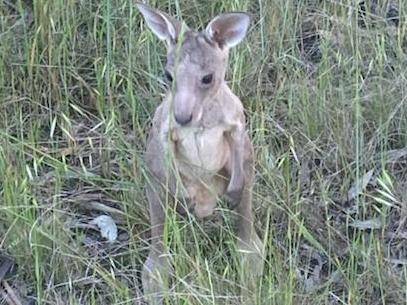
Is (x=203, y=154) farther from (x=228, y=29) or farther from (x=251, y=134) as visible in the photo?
(x=251, y=134)

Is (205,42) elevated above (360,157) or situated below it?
above

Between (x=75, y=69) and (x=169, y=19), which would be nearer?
(x=169, y=19)

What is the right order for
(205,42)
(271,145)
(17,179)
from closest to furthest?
(205,42) < (17,179) < (271,145)

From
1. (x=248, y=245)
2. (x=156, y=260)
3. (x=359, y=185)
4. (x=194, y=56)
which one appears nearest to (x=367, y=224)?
(x=359, y=185)

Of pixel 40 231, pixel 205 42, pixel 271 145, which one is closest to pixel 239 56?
pixel 271 145

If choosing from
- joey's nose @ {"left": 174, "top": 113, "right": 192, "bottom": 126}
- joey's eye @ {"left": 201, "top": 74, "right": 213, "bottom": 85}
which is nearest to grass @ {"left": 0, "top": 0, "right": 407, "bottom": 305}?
joey's nose @ {"left": 174, "top": 113, "right": 192, "bottom": 126}

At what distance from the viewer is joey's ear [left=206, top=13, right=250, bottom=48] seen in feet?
13.0

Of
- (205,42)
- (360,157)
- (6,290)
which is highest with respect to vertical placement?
(205,42)

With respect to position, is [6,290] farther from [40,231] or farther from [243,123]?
[243,123]

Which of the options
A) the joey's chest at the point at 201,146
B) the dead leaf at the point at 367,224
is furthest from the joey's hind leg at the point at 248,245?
the dead leaf at the point at 367,224

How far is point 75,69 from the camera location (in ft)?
16.2

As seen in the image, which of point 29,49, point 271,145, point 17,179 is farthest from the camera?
point 29,49

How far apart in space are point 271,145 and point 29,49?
1.03 m

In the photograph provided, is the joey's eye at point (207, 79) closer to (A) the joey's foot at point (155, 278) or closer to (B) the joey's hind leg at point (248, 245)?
(B) the joey's hind leg at point (248, 245)
